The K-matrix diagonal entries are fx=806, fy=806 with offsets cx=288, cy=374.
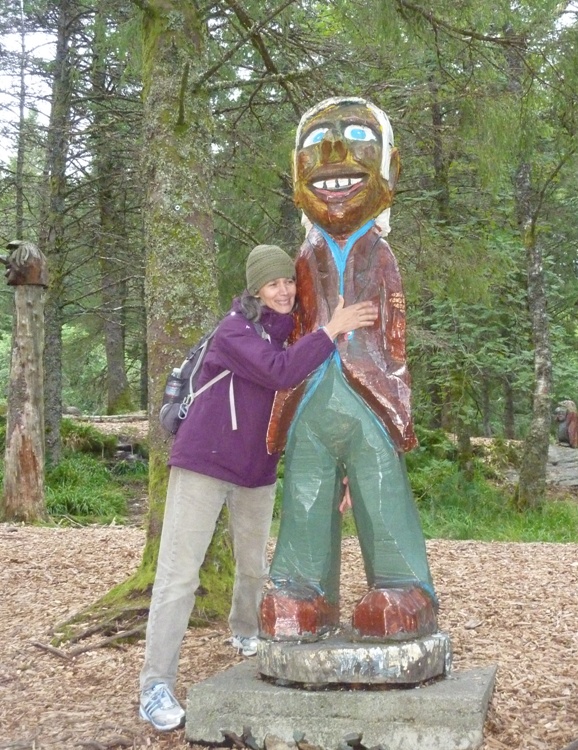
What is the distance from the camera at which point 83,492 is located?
942 cm

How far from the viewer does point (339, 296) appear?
3.09 metres

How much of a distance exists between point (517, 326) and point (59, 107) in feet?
20.8

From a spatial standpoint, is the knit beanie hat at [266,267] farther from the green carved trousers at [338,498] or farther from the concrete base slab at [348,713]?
the concrete base slab at [348,713]

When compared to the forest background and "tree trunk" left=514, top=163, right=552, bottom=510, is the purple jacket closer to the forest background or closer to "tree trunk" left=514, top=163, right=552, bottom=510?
the forest background

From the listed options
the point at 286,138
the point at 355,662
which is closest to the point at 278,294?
the point at 355,662

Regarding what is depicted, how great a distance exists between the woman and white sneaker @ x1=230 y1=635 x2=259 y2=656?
61 centimetres

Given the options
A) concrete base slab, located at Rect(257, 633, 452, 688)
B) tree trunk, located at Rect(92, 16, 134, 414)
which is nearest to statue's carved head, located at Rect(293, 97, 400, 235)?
concrete base slab, located at Rect(257, 633, 452, 688)

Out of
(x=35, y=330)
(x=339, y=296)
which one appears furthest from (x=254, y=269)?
(x=35, y=330)

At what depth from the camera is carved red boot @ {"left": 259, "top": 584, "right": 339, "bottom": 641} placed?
2.82 m

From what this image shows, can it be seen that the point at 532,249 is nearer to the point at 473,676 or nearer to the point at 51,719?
the point at 473,676

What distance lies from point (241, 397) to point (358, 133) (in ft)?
3.67

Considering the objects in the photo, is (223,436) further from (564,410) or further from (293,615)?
(564,410)

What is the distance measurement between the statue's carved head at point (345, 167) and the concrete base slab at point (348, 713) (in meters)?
1.70

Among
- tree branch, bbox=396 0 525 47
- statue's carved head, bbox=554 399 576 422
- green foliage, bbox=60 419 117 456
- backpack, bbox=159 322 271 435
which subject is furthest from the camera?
statue's carved head, bbox=554 399 576 422
